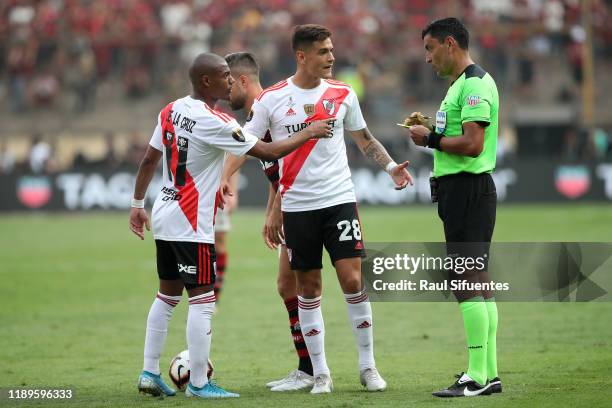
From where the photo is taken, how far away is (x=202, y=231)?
7234mm

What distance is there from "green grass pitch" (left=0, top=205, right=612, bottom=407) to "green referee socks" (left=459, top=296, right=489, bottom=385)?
0.22m

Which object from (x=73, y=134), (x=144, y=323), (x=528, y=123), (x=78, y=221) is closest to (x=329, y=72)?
(x=144, y=323)

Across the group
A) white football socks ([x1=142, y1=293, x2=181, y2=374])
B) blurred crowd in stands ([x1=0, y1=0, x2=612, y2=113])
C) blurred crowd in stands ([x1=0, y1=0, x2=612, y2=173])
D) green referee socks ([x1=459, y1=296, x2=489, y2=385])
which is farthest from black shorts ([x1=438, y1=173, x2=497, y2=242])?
blurred crowd in stands ([x1=0, y1=0, x2=612, y2=113])

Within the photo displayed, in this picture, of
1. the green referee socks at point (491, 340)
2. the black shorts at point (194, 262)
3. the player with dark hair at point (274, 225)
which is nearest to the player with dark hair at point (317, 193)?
the player with dark hair at point (274, 225)

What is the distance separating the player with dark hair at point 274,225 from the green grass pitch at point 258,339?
243 mm

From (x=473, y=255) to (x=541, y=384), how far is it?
114cm

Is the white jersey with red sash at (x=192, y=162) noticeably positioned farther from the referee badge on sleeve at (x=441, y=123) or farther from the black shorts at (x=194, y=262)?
the referee badge on sleeve at (x=441, y=123)

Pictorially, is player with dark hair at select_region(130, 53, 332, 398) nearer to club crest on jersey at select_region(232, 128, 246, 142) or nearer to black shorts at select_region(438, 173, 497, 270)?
club crest on jersey at select_region(232, 128, 246, 142)

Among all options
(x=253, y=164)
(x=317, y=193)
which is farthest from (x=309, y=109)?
(x=253, y=164)

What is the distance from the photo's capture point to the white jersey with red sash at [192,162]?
→ 23.4 feet

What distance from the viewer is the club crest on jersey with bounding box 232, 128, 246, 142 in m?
7.10

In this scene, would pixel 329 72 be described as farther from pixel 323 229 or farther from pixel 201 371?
pixel 201 371

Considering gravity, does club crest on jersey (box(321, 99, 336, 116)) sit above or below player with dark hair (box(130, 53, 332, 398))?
above

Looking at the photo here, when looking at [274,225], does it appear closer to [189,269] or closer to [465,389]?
[189,269]
